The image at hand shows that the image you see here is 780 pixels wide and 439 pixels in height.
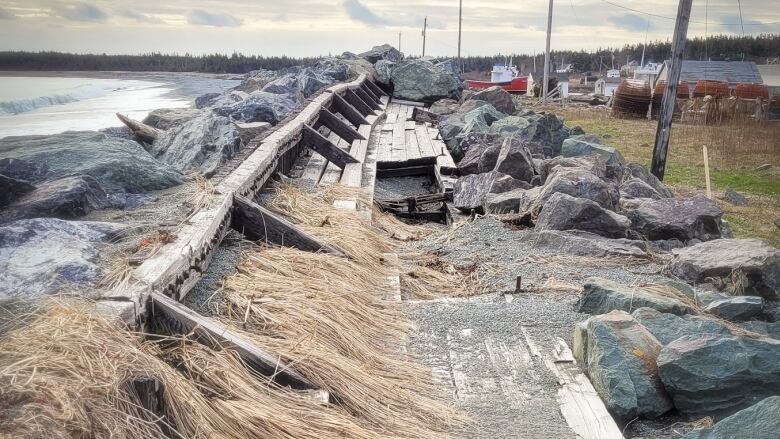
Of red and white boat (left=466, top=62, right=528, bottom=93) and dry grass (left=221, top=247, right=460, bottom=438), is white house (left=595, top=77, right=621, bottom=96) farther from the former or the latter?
dry grass (left=221, top=247, right=460, bottom=438)

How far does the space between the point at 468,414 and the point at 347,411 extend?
579 mm

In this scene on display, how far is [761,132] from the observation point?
20.4 meters

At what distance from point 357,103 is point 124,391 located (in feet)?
42.6

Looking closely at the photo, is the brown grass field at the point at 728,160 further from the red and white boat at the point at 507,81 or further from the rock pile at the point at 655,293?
the red and white boat at the point at 507,81

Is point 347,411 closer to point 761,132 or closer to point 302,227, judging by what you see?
point 302,227

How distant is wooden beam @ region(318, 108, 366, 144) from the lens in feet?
35.1

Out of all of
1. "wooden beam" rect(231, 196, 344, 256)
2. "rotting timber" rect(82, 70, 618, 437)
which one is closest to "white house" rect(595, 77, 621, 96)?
"rotting timber" rect(82, 70, 618, 437)

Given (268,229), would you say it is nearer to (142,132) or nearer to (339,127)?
(142,132)

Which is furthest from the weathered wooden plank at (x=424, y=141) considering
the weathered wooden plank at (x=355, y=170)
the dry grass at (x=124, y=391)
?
the dry grass at (x=124, y=391)

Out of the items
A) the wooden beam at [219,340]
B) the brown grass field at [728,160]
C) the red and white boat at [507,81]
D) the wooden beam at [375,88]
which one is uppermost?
the red and white boat at [507,81]

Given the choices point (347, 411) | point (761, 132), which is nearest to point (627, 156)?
point (761, 132)

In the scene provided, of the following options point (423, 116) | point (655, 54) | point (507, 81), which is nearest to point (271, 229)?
point (423, 116)

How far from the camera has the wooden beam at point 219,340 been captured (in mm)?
3154

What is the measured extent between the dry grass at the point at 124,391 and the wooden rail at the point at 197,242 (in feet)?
0.53
